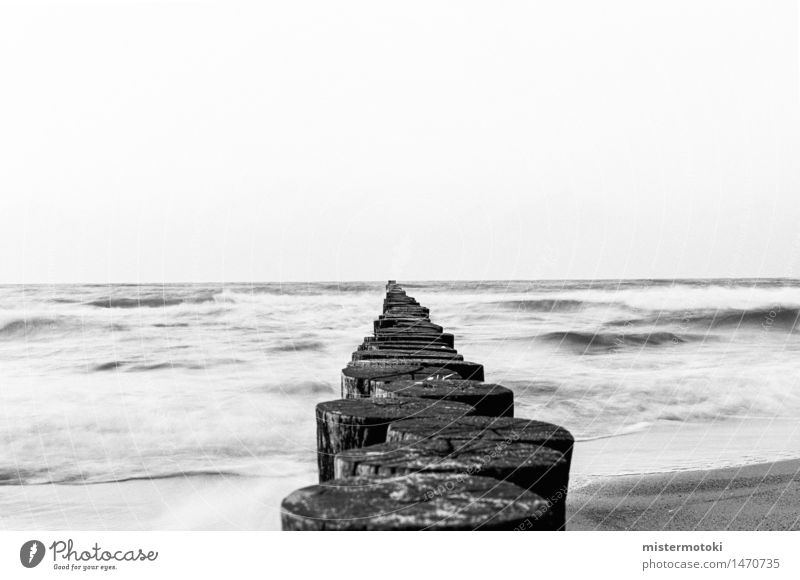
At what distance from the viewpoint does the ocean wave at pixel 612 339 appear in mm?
20234

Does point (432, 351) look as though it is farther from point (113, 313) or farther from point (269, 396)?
point (113, 313)

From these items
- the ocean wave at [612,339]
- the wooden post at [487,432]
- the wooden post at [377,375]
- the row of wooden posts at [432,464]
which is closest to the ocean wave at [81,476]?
the wooden post at [377,375]

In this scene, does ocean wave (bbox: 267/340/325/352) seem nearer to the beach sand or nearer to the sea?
the sea

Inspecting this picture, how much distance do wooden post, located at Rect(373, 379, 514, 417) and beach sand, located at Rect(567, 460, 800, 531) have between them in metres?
2.92

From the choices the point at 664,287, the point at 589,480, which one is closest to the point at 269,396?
the point at 589,480

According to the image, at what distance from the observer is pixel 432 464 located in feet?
5.38

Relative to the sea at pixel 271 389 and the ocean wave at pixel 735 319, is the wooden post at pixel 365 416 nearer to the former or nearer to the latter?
the sea at pixel 271 389

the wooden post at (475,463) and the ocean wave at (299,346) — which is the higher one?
the wooden post at (475,463)

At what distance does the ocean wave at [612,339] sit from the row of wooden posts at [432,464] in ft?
58.9

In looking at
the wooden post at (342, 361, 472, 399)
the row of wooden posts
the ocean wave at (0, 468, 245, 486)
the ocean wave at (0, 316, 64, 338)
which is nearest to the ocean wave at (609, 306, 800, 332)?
the ocean wave at (0, 316, 64, 338)

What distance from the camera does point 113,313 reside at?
2805 centimetres

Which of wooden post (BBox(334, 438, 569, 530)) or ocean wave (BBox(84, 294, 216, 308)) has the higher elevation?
wooden post (BBox(334, 438, 569, 530))

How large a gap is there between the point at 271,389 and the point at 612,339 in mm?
12557

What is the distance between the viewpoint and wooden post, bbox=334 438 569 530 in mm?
1602
